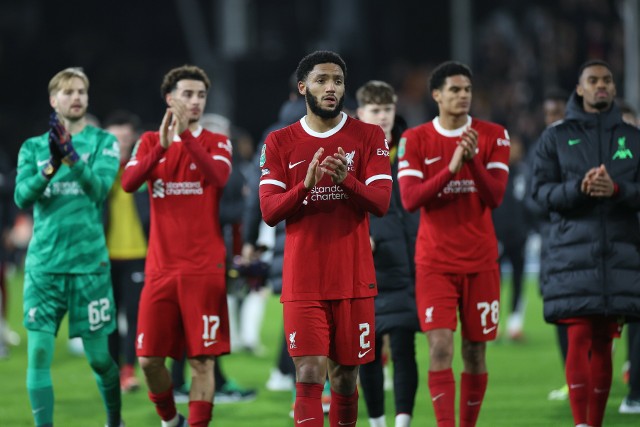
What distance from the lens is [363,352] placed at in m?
6.51

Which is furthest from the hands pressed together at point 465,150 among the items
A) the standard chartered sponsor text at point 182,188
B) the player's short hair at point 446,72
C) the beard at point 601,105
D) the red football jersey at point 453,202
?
the standard chartered sponsor text at point 182,188

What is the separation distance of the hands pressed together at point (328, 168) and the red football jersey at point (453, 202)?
1449mm

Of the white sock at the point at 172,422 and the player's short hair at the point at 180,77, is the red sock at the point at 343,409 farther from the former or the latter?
the player's short hair at the point at 180,77

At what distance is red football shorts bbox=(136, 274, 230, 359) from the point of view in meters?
7.63

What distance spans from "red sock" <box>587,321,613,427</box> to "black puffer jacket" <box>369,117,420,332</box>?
1.12 metres

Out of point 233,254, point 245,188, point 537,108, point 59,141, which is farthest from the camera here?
point 537,108

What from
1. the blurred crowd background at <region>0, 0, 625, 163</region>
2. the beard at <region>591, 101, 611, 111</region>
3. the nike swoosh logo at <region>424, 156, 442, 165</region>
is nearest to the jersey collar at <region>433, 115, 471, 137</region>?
the nike swoosh logo at <region>424, 156, 442, 165</region>

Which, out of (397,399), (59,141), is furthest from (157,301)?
(397,399)

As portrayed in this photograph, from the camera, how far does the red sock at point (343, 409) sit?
6.60 metres

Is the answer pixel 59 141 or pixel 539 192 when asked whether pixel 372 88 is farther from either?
pixel 59 141

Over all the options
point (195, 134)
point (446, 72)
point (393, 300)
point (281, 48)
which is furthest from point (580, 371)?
point (281, 48)

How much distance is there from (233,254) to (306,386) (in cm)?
450

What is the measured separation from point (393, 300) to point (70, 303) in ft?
6.71

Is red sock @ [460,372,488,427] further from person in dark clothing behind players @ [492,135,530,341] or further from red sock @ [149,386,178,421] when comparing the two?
person in dark clothing behind players @ [492,135,530,341]
